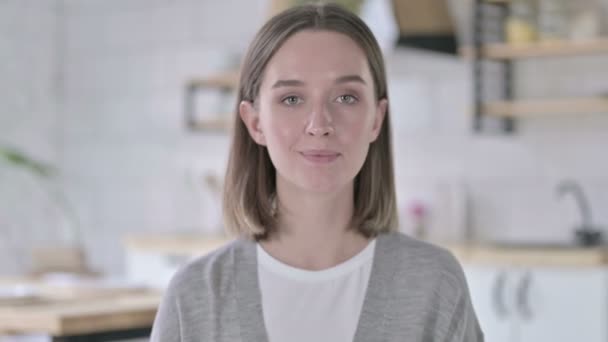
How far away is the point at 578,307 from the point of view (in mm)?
3926

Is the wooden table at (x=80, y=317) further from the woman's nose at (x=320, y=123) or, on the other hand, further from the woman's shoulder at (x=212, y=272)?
the woman's nose at (x=320, y=123)

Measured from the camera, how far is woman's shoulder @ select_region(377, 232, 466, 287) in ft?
4.91

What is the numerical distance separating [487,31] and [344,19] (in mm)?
3458

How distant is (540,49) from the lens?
174 inches

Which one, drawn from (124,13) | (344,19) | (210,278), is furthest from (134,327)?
(124,13)

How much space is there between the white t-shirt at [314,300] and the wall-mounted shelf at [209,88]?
3.85 metres

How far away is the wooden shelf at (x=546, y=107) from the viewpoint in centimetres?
428

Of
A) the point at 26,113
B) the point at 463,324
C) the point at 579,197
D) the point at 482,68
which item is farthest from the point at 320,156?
the point at 26,113

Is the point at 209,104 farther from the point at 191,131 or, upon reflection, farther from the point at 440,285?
the point at 440,285

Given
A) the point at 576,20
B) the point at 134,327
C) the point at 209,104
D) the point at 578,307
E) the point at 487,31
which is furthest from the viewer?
the point at 209,104

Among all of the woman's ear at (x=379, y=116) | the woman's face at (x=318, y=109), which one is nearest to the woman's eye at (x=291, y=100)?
the woman's face at (x=318, y=109)

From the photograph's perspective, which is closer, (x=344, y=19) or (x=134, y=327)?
(x=344, y=19)

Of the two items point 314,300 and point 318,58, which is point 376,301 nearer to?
point 314,300

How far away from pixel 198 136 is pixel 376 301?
4.41 m
